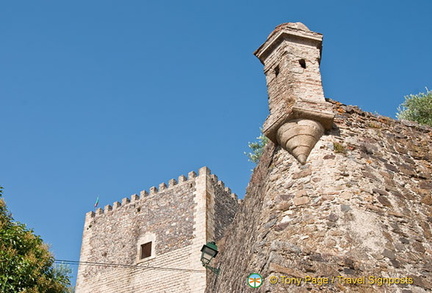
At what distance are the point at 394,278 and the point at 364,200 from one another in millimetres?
1092

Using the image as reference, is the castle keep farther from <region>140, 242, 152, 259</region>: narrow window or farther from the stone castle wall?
<region>140, 242, 152, 259</region>: narrow window

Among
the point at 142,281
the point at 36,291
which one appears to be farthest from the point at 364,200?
the point at 142,281

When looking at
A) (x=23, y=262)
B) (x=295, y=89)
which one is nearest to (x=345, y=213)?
(x=295, y=89)

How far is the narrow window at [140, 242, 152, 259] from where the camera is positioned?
71.8 ft

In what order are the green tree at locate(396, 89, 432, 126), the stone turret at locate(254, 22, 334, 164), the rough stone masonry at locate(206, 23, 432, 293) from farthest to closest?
the green tree at locate(396, 89, 432, 126) → the stone turret at locate(254, 22, 334, 164) → the rough stone masonry at locate(206, 23, 432, 293)

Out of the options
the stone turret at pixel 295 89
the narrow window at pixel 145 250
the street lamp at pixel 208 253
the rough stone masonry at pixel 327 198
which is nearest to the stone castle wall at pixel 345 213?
the rough stone masonry at pixel 327 198

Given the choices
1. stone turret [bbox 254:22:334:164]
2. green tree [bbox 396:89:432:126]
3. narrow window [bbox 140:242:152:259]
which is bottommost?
stone turret [bbox 254:22:334:164]

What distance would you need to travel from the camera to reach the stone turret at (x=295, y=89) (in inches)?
267

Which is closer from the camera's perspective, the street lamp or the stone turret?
the stone turret

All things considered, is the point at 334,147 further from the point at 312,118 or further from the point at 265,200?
the point at 265,200

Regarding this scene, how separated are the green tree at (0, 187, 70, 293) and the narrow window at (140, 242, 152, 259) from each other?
1044cm

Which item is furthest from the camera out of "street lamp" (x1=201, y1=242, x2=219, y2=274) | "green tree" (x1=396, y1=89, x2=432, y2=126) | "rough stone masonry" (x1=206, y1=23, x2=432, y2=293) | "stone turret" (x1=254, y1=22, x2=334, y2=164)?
"green tree" (x1=396, y1=89, x2=432, y2=126)

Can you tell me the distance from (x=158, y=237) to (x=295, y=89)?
15.9 m

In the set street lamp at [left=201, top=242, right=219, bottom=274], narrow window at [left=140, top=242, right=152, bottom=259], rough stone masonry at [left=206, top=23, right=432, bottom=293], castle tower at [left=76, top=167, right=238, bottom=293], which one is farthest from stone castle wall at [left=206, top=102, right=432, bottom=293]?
narrow window at [left=140, top=242, right=152, bottom=259]
